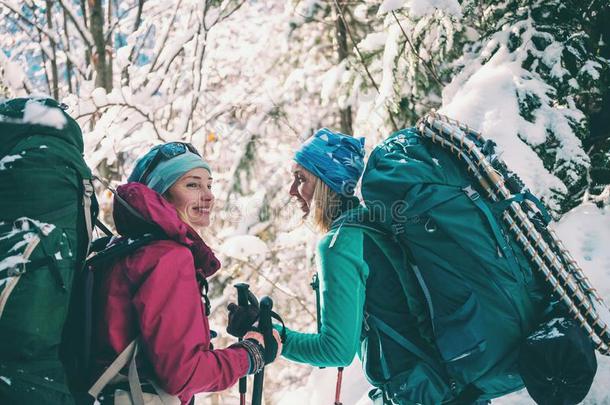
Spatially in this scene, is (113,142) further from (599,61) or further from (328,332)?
(599,61)

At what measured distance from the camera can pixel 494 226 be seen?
6.83 feet

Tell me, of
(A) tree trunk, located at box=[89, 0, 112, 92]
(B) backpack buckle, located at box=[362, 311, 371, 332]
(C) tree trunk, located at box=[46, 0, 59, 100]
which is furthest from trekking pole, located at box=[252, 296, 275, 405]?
Answer: (C) tree trunk, located at box=[46, 0, 59, 100]

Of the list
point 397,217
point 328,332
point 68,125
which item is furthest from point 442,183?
point 68,125

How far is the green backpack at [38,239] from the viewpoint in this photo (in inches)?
61.6

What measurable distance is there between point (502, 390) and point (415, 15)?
10.1ft

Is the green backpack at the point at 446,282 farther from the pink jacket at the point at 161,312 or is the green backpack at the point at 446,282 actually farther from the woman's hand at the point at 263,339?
the pink jacket at the point at 161,312

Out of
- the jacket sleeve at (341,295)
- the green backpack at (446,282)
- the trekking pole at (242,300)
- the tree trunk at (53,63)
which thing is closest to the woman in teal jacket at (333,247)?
the jacket sleeve at (341,295)

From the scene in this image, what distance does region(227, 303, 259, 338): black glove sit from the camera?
2.29 meters

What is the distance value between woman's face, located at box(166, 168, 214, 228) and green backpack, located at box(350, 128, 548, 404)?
753 millimetres

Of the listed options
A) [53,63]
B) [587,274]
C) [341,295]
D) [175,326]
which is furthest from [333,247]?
[53,63]

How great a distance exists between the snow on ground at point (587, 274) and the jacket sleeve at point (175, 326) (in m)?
2.06

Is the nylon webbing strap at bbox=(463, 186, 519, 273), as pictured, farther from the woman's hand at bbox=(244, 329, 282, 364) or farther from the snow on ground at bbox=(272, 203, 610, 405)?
the snow on ground at bbox=(272, 203, 610, 405)

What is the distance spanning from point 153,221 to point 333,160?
981mm

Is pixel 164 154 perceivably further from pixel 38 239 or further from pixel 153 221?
pixel 38 239
